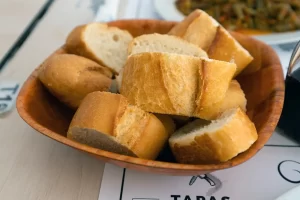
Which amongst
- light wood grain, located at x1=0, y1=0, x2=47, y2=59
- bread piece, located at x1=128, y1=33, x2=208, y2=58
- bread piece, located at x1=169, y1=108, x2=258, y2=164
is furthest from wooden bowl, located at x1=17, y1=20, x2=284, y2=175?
light wood grain, located at x1=0, y1=0, x2=47, y2=59

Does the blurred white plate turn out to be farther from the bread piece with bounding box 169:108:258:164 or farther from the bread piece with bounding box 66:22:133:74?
the bread piece with bounding box 169:108:258:164

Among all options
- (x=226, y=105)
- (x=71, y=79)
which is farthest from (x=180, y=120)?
(x=71, y=79)

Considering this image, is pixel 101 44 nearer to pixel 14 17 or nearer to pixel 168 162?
pixel 168 162

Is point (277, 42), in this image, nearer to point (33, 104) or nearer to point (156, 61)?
point (156, 61)

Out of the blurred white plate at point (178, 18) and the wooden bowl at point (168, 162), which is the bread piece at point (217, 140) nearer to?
the wooden bowl at point (168, 162)

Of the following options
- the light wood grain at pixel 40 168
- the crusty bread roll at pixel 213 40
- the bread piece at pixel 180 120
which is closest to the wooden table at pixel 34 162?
the light wood grain at pixel 40 168
